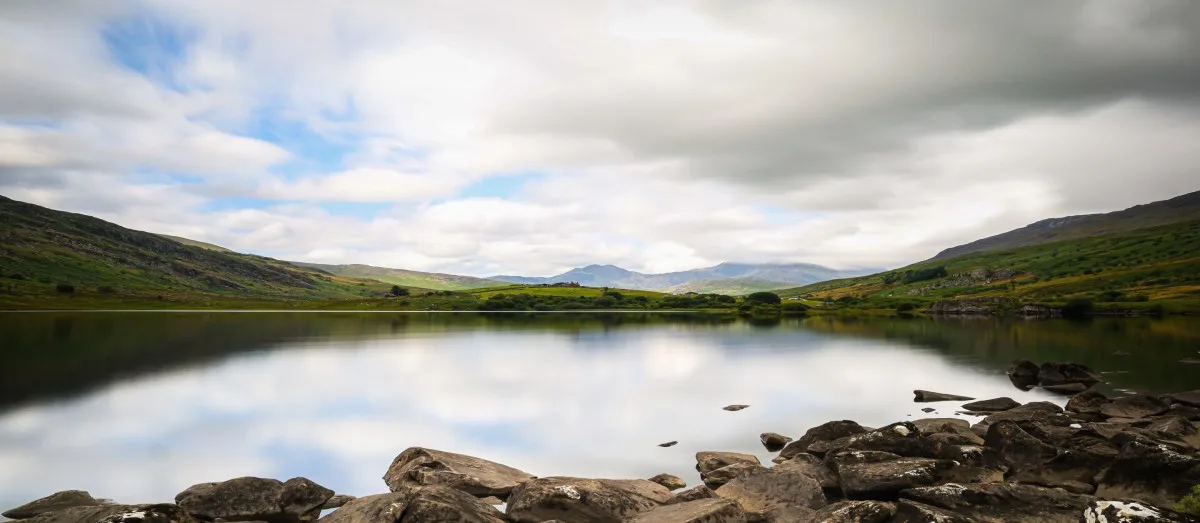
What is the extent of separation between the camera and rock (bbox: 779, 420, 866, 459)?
25.0 meters

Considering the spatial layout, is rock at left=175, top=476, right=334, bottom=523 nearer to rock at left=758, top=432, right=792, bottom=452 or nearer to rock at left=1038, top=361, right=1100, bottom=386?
rock at left=758, top=432, right=792, bottom=452

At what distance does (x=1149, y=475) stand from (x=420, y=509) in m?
19.2

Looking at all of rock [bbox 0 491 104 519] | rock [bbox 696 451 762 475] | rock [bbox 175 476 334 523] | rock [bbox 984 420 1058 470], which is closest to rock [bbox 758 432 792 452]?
rock [bbox 696 451 762 475]

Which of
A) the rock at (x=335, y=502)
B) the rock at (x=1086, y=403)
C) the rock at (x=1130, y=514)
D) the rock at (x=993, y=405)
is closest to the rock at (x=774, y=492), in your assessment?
the rock at (x=1130, y=514)

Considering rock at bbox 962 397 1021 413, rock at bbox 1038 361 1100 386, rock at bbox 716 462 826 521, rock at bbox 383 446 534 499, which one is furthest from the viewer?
rock at bbox 1038 361 1100 386

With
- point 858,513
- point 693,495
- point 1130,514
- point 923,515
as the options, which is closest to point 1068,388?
point 1130,514

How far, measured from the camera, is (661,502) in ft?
60.2

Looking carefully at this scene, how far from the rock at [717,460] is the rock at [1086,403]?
65.9 feet

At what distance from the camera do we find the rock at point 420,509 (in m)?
13.9

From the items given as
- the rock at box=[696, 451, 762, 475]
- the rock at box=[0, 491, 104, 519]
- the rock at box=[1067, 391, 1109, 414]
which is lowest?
the rock at box=[696, 451, 762, 475]

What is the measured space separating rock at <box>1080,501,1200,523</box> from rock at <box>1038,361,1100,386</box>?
4052 cm

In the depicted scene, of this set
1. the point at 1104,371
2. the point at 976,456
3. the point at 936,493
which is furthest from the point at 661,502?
the point at 1104,371

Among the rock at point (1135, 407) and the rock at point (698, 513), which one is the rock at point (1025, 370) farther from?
the rock at point (698, 513)

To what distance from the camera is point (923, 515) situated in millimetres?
13938
